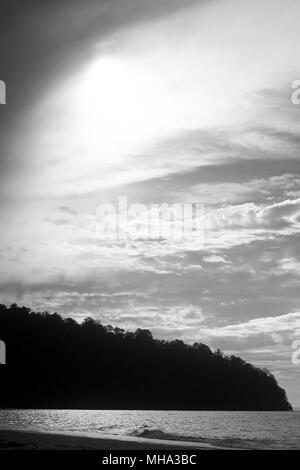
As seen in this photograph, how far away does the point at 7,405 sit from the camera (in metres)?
200
